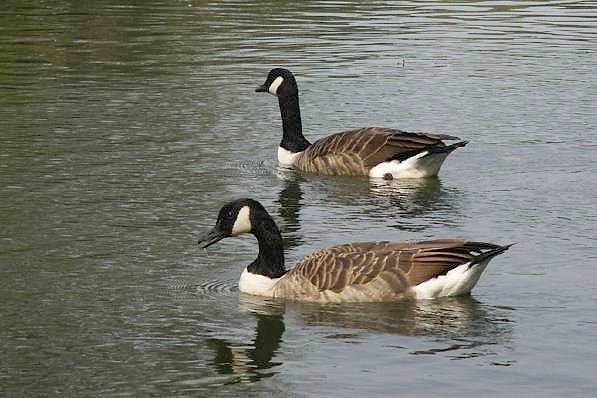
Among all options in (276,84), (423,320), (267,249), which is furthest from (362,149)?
(423,320)

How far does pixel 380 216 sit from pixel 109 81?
9.99 metres

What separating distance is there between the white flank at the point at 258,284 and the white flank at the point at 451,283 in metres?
1.31

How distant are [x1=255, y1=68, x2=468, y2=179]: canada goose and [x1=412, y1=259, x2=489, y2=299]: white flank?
5141mm

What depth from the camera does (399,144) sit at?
59.4 feet

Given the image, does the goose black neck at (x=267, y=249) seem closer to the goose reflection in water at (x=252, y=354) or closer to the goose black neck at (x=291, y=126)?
the goose reflection in water at (x=252, y=354)

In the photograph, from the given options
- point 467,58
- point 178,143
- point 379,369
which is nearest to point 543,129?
point 178,143

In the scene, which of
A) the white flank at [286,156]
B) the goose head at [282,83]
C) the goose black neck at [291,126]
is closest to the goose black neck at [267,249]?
the white flank at [286,156]

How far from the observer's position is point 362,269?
1270 cm

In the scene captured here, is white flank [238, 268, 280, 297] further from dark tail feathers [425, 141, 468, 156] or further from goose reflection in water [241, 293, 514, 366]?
dark tail feathers [425, 141, 468, 156]

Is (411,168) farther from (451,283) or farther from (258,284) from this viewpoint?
(451,283)

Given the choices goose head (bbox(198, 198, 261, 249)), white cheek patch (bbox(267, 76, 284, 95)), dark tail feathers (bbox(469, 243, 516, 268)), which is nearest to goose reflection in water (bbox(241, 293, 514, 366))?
dark tail feathers (bbox(469, 243, 516, 268))

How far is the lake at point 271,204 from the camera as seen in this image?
11.3 m

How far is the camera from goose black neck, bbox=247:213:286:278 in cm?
1312

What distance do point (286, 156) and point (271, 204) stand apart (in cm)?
214
